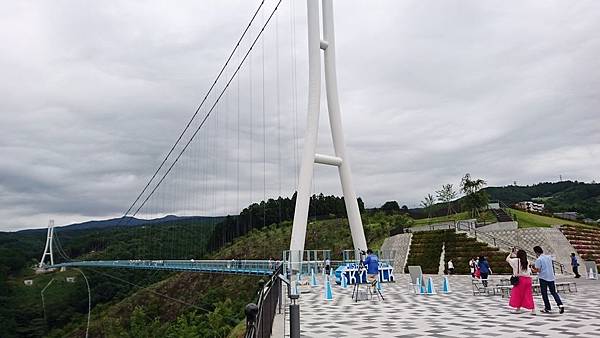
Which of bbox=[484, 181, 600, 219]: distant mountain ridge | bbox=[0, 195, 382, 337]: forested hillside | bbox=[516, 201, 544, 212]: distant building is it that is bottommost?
bbox=[0, 195, 382, 337]: forested hillside

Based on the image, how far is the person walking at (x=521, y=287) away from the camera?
916 cm

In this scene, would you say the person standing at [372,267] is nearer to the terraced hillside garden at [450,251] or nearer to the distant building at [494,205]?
the terraced hillside garden at [450,251]

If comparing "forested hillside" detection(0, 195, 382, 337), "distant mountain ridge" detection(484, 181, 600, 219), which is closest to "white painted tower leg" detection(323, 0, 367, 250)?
"forested hillside" detection(0, 195, 382, 337)

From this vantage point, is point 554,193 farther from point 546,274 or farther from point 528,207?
point 546,274

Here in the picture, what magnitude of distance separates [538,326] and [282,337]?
409 centimetres

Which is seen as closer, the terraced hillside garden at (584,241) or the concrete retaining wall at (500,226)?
the terraced hillside garden at (584,241)

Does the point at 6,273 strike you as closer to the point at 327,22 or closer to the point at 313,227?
the point at 313,227

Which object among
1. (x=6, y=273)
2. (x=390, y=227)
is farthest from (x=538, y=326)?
(x=6, y=273)

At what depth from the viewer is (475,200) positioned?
42.4m

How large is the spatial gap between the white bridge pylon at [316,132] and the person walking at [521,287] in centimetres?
1278

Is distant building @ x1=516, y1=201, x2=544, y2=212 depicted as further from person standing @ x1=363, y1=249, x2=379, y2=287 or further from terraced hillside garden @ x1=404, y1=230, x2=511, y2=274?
person standing @ x1=363, y1=249, x2=379, y2=287

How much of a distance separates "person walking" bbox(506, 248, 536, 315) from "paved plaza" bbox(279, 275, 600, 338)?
0.98 feet

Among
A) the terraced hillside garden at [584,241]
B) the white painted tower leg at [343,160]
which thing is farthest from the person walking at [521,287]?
the terraced hillside garden at [584,241]

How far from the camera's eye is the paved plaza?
743 centimetres
